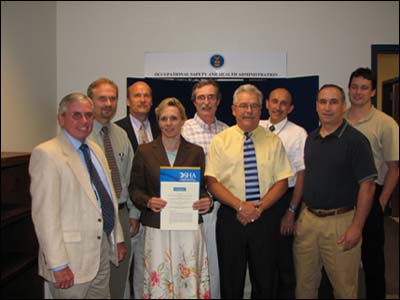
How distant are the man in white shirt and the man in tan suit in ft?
4.41

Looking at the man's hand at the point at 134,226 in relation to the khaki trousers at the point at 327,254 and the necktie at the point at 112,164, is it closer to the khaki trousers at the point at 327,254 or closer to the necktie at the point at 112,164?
the necktie at the point at 112,164

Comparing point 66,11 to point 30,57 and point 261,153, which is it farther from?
point 261,153

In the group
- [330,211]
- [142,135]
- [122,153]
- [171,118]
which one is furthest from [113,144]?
[330,211]

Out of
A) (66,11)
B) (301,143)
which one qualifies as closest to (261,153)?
(301,143)

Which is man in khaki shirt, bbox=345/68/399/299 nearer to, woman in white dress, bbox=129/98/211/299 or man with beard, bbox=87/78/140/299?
woman in white dress, bbox=129/98/211/299

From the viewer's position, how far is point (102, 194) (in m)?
2.17

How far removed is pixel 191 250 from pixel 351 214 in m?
1.13

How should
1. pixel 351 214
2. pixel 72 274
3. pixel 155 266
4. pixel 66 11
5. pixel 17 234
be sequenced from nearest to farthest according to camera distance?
1. pixel 72 274
2. pixel 155 266
3. pixel 351 214
4. pixel 17 234
5. pixel 66 11

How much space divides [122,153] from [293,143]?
1.34 m

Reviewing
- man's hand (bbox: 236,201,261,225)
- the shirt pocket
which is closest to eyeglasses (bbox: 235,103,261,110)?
man's hand (bbox: 236,201,261,225)

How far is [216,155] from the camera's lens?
2596 mm

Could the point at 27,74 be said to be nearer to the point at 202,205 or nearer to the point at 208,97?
the point at 208,97

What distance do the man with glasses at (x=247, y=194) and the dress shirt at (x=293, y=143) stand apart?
12.7 inches

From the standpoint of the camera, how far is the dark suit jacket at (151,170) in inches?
94.3
